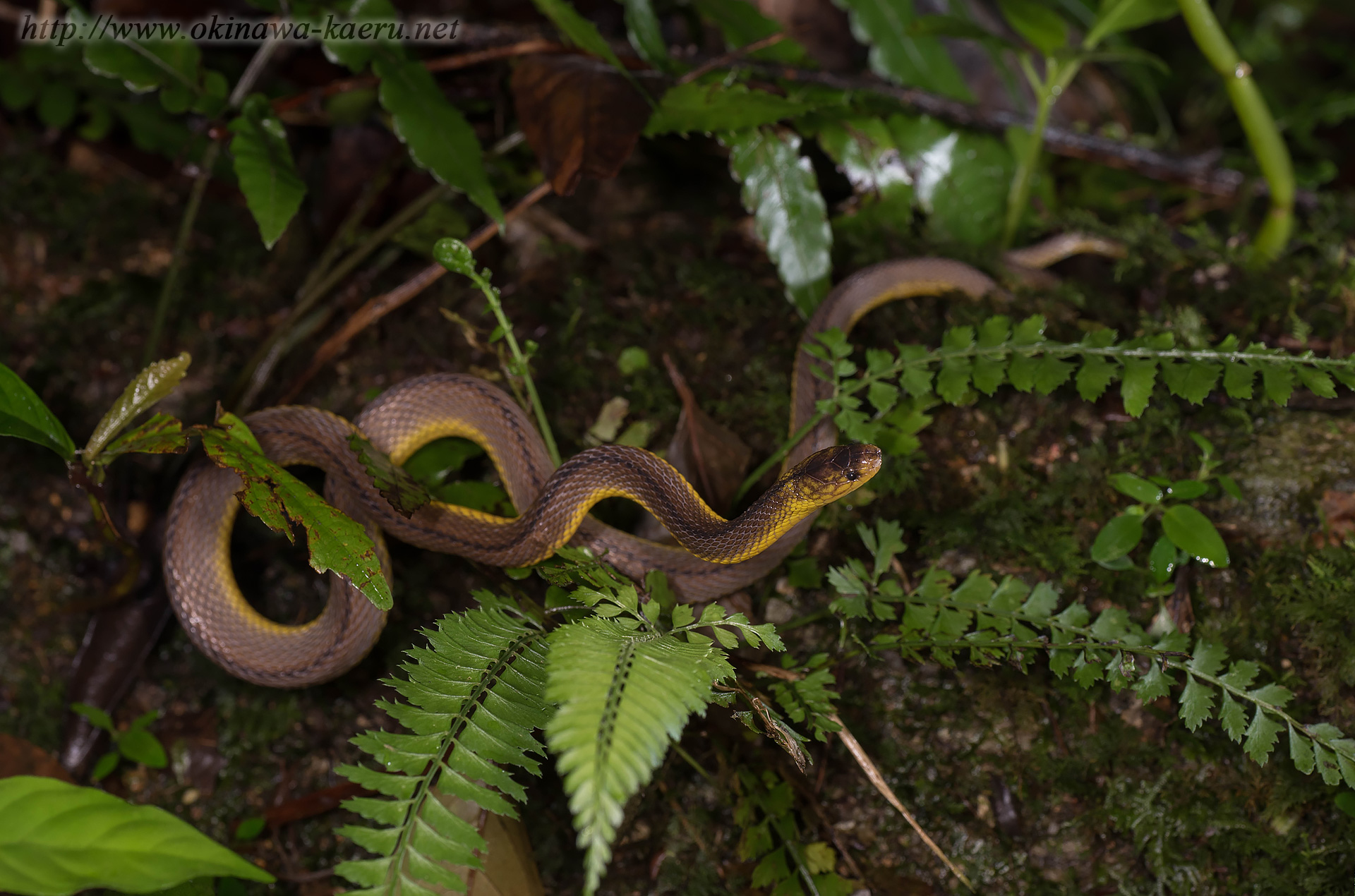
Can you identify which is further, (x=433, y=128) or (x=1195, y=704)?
(x=433, y=128)

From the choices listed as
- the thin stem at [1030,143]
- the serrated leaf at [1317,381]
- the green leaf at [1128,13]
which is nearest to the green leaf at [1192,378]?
the serrated leaf at [1317,381]

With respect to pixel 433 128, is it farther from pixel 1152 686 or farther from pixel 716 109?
pixel 1152 686

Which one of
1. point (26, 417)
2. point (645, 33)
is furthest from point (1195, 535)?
point (26, 417)

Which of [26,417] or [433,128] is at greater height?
[433,128]

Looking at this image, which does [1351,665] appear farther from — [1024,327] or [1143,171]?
[1143,171]

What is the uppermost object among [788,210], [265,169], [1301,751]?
[265,169]

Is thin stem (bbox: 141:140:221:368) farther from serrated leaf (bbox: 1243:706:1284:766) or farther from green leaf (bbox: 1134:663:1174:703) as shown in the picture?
serrated leaf (bbox: 1243:706:1284:766)
